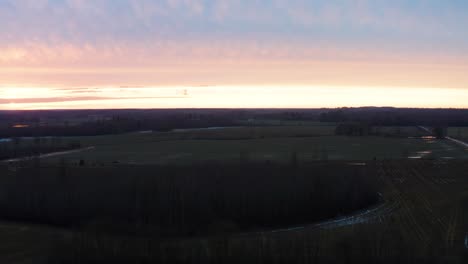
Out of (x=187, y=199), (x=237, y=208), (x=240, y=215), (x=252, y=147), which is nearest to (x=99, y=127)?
(x=252, y=147)

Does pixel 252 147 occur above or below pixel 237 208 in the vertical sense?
above

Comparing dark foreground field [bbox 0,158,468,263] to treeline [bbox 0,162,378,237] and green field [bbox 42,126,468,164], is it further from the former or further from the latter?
green field [bbox 42,126,468,164]

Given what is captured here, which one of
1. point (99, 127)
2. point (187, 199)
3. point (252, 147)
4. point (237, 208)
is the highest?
point (99, 127)

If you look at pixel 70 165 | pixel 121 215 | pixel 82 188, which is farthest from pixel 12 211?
pixel 70 165

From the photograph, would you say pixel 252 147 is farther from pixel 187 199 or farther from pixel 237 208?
pixel 187 199

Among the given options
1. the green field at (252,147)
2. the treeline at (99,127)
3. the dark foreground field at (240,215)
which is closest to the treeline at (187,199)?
the dark foreground field at (240,215)

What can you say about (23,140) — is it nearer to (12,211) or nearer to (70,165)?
(70,165)

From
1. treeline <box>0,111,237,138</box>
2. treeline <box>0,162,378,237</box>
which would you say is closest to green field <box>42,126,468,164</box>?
treeline <box>0,111,237,138</box>
